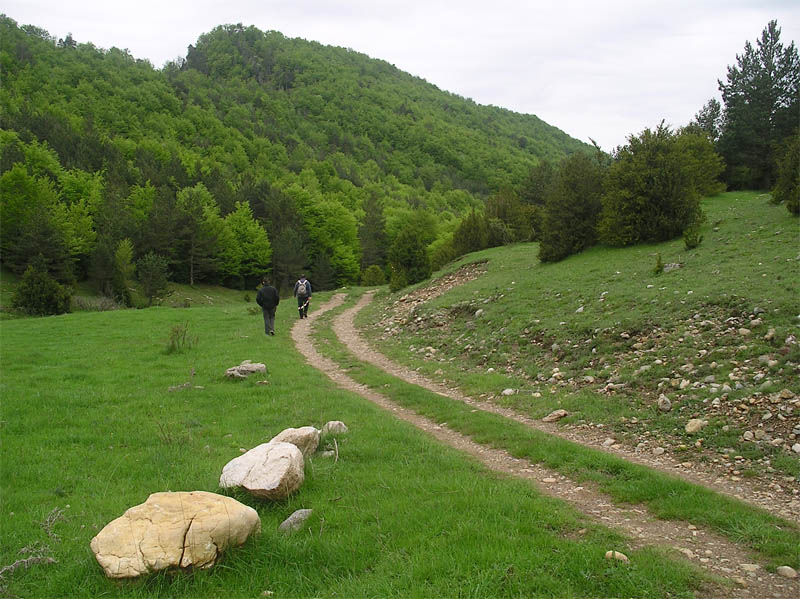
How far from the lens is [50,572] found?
15.9 ft

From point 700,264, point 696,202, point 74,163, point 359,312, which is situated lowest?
point 359,312

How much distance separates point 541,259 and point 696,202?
25.5 feet

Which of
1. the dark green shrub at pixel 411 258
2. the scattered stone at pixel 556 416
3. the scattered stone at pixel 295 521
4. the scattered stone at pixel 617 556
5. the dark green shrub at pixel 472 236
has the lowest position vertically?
the scattered stone at pixel 556 416

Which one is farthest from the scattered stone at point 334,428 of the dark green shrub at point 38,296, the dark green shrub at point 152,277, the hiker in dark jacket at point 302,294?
the dark green shrub at point 152,277

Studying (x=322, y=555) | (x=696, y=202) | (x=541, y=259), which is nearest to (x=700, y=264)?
(x=696, y=202)

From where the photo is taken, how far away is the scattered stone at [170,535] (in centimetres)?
462

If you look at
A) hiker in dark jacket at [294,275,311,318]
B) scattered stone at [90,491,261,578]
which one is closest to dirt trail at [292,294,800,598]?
scattered stone at [90,491,261,578]

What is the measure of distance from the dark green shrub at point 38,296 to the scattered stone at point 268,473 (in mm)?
37762

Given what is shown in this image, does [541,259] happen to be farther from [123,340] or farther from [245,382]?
[123,340]

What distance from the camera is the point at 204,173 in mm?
108688

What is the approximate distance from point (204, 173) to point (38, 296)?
79.8 m

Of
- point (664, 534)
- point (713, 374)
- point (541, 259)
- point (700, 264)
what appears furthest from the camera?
point (541, 259)

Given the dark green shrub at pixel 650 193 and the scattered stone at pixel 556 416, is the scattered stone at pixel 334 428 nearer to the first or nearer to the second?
the scattered stone at pixel 556 416

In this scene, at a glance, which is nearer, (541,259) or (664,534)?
(664,534)
